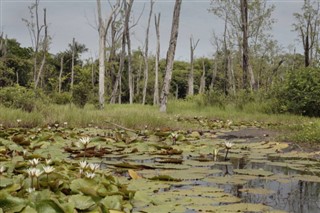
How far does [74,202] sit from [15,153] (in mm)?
1971

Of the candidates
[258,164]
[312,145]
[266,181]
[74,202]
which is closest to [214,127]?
[312,145]

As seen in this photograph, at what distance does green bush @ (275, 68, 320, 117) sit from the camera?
12.8 metres

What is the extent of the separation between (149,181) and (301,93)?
1150 centimetres

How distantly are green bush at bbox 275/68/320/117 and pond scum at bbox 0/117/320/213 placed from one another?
8.80m

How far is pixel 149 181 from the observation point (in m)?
2.88

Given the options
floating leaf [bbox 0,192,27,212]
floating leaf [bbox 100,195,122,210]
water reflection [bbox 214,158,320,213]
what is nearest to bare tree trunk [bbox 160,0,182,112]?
water reflection [bbox 214,158,320,213]

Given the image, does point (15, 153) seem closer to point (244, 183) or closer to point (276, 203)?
point (244, 183)

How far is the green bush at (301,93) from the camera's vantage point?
12781 mm

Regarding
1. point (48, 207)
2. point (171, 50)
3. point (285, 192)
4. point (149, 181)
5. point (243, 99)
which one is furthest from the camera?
point (243, 99)

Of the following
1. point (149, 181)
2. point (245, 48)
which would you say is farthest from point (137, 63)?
point (149, 181)

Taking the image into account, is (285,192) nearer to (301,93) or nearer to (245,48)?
(301,93)

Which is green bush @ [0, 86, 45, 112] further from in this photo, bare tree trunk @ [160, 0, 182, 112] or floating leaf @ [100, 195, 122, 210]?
floating leaf @ [100, 195, 122, 210]

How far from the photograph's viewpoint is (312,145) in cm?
574

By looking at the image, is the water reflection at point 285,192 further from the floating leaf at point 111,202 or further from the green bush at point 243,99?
the green bush at point 243,99
